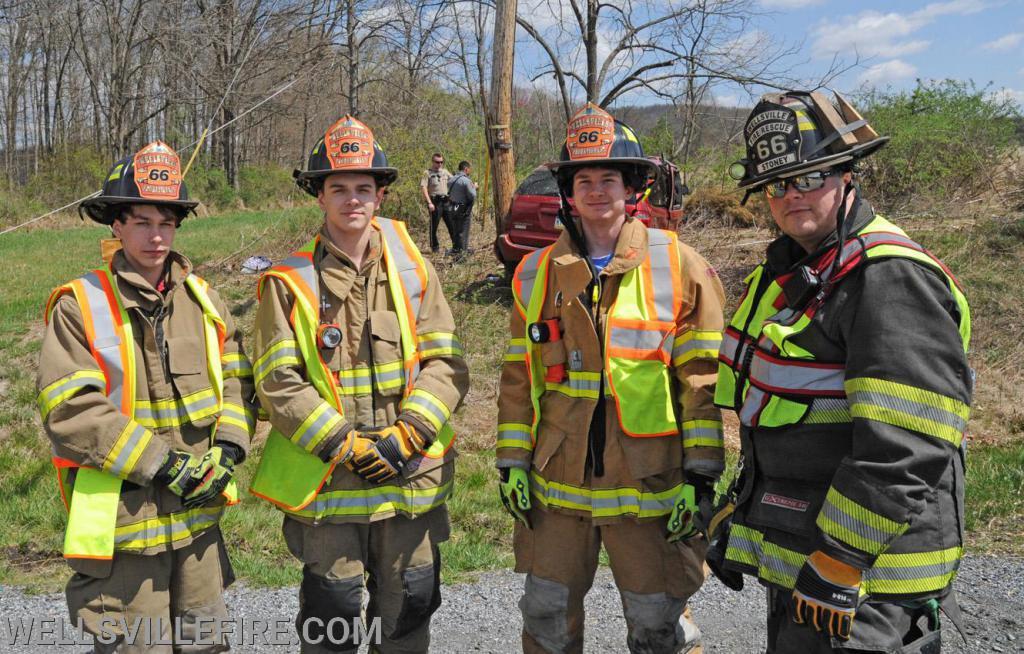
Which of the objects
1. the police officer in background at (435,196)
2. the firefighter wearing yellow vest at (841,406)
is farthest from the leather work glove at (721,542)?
the police officer in background at (435,196)

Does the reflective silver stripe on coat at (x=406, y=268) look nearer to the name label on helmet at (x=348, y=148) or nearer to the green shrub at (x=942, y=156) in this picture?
the name label on helmet at (x=348, y=148)

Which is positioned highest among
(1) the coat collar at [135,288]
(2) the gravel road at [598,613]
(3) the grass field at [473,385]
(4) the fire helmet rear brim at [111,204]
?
(4) the fire helmet rear brim at [111,204]

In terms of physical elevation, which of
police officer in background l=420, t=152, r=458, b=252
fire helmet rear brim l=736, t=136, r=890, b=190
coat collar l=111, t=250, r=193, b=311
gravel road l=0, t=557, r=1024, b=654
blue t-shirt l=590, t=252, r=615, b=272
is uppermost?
police officer in background l=420, t=152, r=458, b=252

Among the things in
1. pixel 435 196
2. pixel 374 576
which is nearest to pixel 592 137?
pixel 374 576

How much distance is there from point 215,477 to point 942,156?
12.8 meters

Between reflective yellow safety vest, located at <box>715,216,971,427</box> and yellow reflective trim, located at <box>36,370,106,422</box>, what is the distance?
7.58 ft

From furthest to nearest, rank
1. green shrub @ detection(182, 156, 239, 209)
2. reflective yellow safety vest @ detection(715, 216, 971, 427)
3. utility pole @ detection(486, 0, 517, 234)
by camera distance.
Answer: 1. green shrub @ detection(182, 156, 239, 209)
2. utility pole @ detection(486, 0, 517, 234)
3. reflective yellow safety vest @ detection(715, 216, 971, 427)

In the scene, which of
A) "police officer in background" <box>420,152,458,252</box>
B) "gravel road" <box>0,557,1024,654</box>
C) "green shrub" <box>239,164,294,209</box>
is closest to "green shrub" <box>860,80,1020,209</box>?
"police officer in background" <box>420,152,458,252</box>

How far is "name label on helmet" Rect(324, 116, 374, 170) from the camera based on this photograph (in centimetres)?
301

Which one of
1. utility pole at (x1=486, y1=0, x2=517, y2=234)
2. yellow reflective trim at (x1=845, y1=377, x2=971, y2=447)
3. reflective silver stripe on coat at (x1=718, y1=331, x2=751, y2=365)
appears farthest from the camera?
utility pole at (x1=486, y1=0, x2=517, y2=234)

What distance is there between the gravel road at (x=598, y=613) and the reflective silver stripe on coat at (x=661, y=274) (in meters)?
1.68

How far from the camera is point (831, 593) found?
6.50 ft

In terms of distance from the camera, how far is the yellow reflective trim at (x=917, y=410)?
1.87m

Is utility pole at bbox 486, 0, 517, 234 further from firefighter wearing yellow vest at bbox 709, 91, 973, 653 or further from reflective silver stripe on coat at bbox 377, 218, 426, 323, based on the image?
firefighter wearing yellow vest at bbox 709, 91, 973, 653
